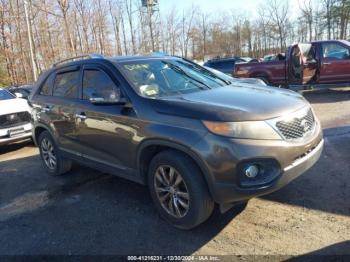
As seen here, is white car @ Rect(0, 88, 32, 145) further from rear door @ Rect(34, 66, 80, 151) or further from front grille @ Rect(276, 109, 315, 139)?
front grille @ Rect(276, 109, 315, 139)

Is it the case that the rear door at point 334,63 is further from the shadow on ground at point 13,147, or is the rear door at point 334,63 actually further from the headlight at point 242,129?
the headlight at point 242,129

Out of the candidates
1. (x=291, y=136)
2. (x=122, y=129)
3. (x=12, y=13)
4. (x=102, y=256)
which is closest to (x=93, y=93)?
(x=122, y=129)

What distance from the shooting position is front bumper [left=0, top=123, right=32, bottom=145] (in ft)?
26.8

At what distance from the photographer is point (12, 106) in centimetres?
866

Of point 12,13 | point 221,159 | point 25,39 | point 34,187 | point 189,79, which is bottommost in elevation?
point 34,187

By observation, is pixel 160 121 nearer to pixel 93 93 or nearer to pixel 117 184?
pixel 93 93

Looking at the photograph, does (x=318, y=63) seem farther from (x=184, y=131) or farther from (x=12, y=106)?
(x=184, y=131)

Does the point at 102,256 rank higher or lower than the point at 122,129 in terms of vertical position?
lower

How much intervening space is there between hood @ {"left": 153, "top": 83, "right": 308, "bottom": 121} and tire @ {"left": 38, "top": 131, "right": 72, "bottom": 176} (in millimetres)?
2648

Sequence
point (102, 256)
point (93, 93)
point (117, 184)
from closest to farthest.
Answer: point (102, 256), point (93, 93), point (117, 184)

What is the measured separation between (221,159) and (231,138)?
0.69 feet

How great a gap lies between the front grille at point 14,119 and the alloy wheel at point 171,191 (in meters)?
5.72

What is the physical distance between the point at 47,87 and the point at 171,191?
128 inches

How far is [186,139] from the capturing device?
136 inches
